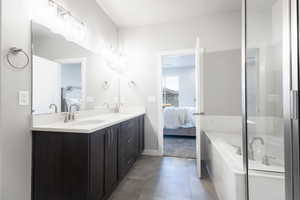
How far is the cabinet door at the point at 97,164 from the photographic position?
52.4 inches

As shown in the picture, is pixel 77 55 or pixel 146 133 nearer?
pixel 77 55

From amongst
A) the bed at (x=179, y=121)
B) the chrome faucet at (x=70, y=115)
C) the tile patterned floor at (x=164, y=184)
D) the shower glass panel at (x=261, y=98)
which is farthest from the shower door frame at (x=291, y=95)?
the bed at (x=179, y=121)

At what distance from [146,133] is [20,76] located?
2.27 meters

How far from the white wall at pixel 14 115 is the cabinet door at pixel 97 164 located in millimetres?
573

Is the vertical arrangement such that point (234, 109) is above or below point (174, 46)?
below

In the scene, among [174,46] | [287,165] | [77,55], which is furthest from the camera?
[174,46]

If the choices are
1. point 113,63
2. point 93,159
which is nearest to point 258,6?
point 93,159

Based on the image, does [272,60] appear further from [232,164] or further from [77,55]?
[77,55]

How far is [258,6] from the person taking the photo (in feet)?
4.45

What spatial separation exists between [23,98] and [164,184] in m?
1.81

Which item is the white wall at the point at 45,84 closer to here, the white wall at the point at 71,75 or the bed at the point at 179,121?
the white wall at the point at 71,75

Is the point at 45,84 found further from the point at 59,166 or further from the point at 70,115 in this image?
the point at 59,166

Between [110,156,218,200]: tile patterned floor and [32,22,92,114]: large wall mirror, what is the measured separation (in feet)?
3.99

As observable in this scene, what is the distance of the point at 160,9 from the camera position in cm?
261
